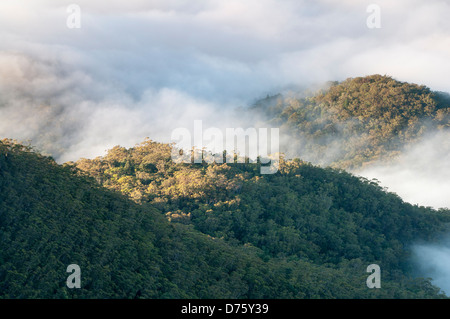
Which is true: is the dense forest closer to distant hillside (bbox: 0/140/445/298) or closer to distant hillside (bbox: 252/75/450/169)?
distant hillside (bbox: 0/140/445/298)

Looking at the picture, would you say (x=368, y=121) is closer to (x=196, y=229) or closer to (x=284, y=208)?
(x=284, y=208)

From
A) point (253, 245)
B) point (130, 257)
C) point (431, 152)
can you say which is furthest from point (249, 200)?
point (431, 152)

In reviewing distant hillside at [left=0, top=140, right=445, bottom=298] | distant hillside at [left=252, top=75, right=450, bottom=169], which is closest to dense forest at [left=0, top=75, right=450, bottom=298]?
distant hillside at [left=0, top=140, right=445, bottom=298]

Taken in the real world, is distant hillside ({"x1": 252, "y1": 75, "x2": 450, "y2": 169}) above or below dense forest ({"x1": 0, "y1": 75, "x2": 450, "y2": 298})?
above

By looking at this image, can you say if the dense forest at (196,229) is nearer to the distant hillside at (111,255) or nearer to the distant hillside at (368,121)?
the distant hillside at (111,255)

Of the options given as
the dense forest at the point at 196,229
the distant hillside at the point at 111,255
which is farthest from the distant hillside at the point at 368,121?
the distant hillside at the point at 111,255

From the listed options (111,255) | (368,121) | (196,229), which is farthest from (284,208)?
(368,121)
